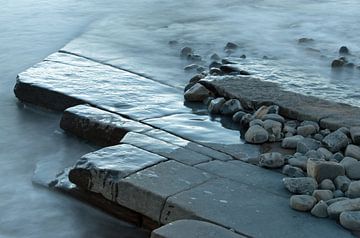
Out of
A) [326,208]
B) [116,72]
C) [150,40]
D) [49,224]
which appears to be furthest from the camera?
[150,40]

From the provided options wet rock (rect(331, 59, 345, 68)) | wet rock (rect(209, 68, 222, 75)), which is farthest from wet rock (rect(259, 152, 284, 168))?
wet rock (rect(331, 59, 345, 68))

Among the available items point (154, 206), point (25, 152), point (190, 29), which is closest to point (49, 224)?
point (154, 206)

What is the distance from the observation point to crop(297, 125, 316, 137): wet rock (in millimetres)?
4398

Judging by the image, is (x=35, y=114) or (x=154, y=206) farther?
(x=35, y=114)

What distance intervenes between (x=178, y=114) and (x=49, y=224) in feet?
4.61

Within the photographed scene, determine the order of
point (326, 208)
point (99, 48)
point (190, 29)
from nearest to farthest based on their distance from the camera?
point (326, 208)
point (99, 48)
point (190, 29)

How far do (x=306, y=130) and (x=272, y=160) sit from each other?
0.58 meters

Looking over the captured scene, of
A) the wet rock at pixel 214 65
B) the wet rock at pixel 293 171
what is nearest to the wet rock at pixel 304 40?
the wet rock at pixel 214 65

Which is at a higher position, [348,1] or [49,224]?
[348,1]

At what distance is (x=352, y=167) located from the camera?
149 inches

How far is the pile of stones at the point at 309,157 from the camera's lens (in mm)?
3367

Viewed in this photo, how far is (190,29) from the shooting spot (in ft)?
25.4

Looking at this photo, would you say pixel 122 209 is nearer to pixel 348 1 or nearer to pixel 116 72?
pixel 116 72

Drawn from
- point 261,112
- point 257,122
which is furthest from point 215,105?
point 257,122
